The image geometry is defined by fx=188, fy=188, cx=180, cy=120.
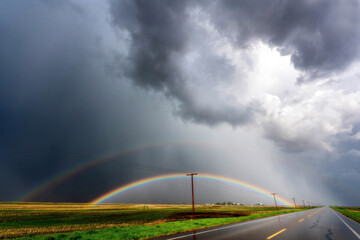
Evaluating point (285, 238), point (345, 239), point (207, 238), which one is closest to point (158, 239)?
point (207, 238)

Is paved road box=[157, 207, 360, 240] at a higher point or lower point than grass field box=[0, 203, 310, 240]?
higher

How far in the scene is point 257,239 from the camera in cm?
975

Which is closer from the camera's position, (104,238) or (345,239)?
(345,239)

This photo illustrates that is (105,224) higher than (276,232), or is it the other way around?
(276,232)

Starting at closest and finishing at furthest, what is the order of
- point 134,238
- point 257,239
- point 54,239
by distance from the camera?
1. point 257,239
2. point 134,238
3. point 54,239

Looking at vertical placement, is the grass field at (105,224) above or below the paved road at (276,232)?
below

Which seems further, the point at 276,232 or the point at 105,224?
the point at 105,224

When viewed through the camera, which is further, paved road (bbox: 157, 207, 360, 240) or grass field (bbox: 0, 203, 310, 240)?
grass field (bbox: 0, 203, 310, 240)

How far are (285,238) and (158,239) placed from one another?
6.92 meters

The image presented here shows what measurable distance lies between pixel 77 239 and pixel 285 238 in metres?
12.4

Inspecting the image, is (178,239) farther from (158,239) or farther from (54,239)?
(54,239)

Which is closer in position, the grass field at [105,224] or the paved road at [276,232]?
the paved road at [276,232]

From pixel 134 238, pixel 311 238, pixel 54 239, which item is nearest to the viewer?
pixel 311 238

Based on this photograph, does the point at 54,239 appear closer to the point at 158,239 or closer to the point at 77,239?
the point at 77,239
